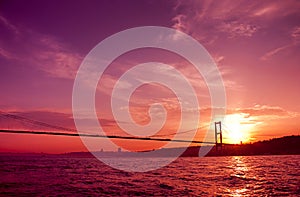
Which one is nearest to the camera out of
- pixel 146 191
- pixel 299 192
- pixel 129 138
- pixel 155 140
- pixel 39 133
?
pixel 299 192

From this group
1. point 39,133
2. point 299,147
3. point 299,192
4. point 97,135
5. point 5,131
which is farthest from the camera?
point 299,147

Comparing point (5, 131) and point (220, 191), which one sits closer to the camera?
point (220, 191)

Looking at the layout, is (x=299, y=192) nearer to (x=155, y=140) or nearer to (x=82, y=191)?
(x=82, y=191)

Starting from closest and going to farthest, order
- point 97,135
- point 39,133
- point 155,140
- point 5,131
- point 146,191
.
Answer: point 146,191
point 5,131
point 39,133
point 97,135
point 155,140

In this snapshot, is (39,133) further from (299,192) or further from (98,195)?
(299,192)

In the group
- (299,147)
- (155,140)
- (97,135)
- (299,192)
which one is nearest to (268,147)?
(299,147)

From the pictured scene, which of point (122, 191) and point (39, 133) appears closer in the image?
point (122, 191)

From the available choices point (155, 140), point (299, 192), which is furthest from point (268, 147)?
point (299, 192)

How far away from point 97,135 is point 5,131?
1983cm

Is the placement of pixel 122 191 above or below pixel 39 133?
below

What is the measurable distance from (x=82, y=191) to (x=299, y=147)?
160510 millimetres

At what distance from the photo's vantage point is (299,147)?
150125 mm

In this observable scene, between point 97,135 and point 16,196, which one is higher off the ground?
point 97,135

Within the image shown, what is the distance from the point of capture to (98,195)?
14773 mm
